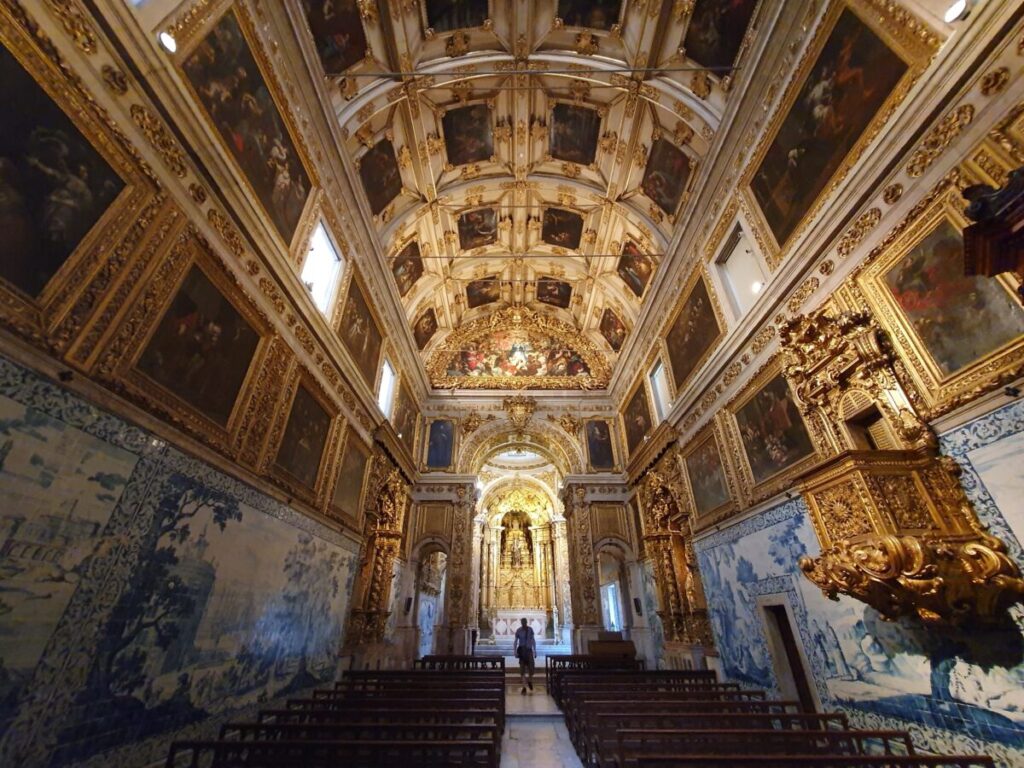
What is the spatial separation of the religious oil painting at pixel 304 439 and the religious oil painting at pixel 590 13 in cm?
958

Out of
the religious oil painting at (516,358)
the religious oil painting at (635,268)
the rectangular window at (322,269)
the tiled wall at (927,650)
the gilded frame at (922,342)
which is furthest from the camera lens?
the religious oil painting at (516,358)

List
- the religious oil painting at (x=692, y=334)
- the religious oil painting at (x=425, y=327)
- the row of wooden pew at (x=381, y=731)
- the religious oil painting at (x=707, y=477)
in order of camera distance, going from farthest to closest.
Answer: the religious oil painting at (x=425, y=327) → the religious oil painting at (x=692, y=334) → the religious oil painting at (x=707, y=477) → the row of wooden pew at (x=381, y=731)

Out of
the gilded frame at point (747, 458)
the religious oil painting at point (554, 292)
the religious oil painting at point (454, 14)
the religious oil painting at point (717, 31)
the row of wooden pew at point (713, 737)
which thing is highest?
the religious oil painting at point (554, 292)

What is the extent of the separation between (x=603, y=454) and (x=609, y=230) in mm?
8192

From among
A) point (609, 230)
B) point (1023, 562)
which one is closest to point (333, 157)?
point (609, 230)

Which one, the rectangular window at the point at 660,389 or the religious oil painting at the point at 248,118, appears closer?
the religious oil painting at the point at 248,118

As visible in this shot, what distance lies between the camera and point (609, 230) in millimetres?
13086

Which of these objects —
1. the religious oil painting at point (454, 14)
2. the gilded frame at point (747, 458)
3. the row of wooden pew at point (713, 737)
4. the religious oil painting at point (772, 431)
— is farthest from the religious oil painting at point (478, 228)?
the row of wooden pew at point (713, 737)

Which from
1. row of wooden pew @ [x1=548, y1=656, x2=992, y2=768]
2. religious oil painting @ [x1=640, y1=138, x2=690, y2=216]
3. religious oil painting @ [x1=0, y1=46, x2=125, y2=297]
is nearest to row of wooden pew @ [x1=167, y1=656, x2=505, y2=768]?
row of wooden pew @ [x1=548, y1=656, x2=992, y2=768]

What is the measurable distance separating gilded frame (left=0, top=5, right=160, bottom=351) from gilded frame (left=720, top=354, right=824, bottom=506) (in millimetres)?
8449

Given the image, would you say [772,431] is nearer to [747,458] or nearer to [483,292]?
[747,458]

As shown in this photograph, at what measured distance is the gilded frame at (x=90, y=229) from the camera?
337 centimetres

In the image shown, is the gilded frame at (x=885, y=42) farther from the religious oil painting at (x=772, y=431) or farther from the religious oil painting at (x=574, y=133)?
the religious oil painting at (x=574, y=133)

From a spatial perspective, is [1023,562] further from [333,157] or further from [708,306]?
[333,157]
